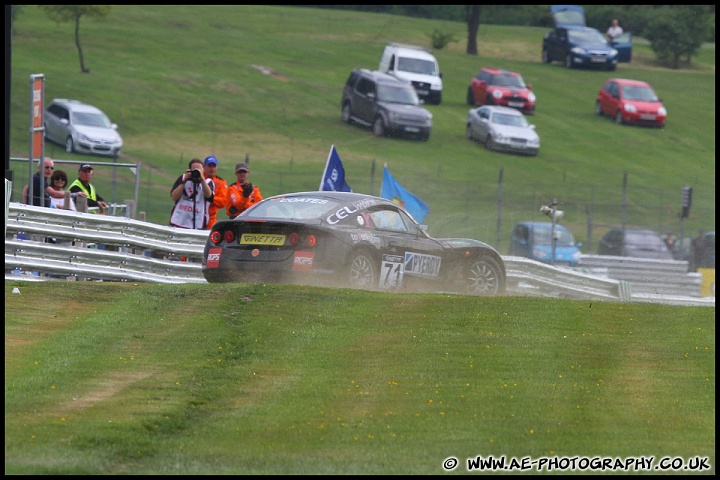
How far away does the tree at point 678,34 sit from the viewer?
6575cm

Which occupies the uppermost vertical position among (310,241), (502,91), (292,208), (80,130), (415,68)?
(292,208)

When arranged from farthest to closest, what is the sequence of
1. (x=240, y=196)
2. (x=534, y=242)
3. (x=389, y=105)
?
Result: (x=389, y=105) < (x=534, y=242) < (x=240, y=196)

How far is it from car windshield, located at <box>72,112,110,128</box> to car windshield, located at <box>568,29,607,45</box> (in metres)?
30.3

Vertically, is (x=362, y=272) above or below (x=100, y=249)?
above

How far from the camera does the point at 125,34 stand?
61.8 metres

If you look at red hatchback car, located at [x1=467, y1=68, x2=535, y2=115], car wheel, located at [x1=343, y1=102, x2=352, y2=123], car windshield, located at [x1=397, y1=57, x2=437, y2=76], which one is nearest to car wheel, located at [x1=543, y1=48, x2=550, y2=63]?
red hatchback car, located at [x1=467, y1=68, x2=535, y2=115]

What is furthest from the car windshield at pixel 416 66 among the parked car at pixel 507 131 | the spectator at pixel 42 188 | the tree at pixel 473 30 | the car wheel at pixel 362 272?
the car wheel at pixel 362 272

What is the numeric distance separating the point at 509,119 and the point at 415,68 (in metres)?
7.11

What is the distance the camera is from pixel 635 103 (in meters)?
49.8

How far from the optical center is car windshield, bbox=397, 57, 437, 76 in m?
48.5

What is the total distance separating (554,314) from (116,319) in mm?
4475

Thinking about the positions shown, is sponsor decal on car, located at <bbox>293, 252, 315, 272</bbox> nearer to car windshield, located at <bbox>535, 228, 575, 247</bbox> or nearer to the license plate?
the license plate

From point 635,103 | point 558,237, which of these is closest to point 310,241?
point 558,237

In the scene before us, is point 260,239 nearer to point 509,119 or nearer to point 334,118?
point 509,119
